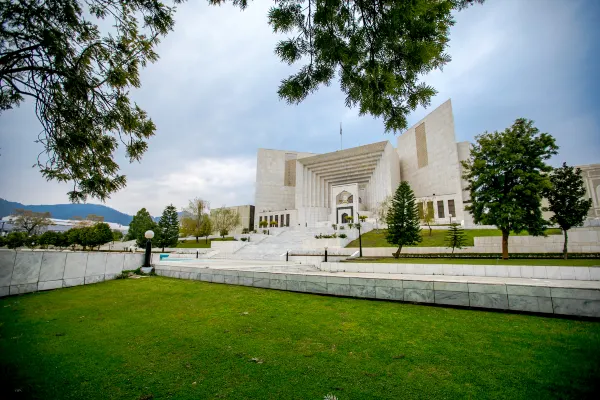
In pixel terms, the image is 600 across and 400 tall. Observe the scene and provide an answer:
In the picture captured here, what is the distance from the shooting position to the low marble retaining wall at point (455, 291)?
418 centimetres

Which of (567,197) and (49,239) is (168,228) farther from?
(567,197)

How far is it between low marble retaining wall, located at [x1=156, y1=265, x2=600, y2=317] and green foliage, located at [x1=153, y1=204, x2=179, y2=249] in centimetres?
3088

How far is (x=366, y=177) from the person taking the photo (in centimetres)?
5716

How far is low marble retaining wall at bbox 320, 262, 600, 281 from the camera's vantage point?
7928 mm

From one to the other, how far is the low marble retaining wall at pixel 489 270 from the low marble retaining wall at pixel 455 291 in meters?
4.83

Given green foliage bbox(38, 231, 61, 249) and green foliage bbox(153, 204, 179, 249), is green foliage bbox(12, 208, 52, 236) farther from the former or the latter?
green foliage bbox(153, 204, 179, 249)

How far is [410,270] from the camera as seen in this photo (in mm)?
11016

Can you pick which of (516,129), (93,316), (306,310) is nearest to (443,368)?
(306,310)

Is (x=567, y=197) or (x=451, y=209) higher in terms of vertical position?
(x=451, y=209)

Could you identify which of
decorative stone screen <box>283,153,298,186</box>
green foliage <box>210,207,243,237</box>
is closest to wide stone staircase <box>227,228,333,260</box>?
green foliage <box>210,207,243,237</box>

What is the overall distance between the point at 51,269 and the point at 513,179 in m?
21.2

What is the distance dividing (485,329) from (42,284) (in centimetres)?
1024

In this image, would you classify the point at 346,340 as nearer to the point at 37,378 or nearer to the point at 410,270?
the point at 37,378

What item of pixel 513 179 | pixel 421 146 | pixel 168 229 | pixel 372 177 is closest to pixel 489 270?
pixel 513 179
